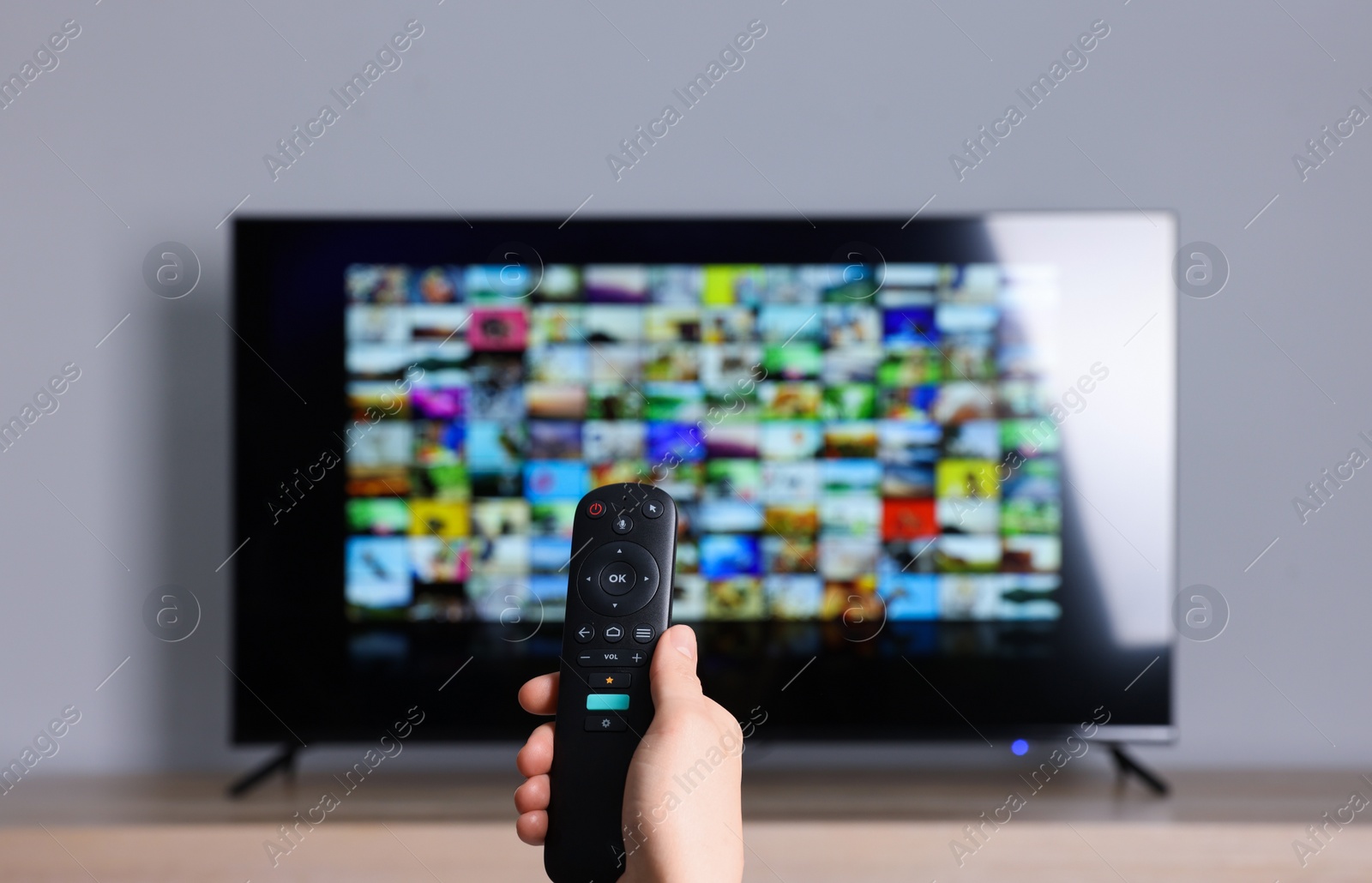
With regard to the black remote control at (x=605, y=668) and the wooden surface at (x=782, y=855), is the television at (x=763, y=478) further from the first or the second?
the black remote control at (x=605, y=668)

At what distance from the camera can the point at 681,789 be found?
23.6 inches

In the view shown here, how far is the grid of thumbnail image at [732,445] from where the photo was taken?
3.70 ft

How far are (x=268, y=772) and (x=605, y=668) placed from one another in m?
0.75

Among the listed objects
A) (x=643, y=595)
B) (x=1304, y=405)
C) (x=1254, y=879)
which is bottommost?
(x=1254, y=879)

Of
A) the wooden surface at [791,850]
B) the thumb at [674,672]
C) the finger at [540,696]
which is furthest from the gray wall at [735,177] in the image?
the thumb at [674,672]

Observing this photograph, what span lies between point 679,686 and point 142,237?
1.12 m

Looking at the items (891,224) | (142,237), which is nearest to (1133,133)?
(891,224)

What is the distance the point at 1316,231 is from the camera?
4.20 ft

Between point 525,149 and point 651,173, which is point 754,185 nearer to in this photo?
point 651,173

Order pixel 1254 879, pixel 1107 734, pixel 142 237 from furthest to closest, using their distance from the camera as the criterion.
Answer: pixel 142 237 < pixel 1107 734 < pixel 1254 879

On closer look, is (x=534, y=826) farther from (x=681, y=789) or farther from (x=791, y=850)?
(x=791, y=850)

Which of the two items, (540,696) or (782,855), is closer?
(540,696)

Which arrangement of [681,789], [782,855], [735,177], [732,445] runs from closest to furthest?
[681,789], [782,855], [732,445], [735,177]

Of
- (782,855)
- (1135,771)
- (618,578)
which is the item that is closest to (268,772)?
(782,855)
